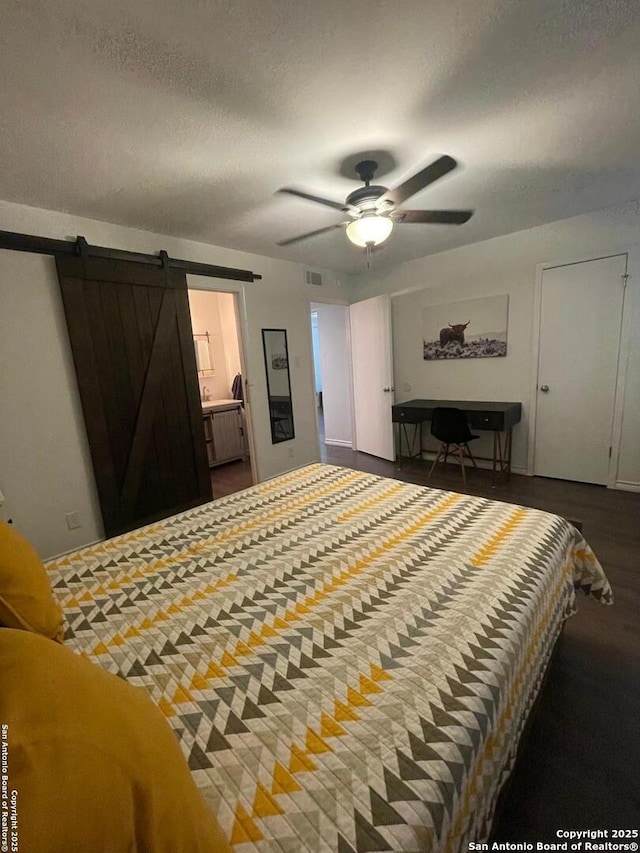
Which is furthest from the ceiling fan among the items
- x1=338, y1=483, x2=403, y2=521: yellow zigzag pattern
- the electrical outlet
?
the electrical outlet

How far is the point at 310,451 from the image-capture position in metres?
4.30

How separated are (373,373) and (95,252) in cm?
306

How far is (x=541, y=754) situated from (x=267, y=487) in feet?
5.46

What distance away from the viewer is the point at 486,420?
11.7 feet

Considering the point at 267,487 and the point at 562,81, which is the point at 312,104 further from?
the point at 267,487

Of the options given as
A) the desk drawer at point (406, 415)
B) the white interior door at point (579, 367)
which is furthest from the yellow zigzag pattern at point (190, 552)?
the white interior door at point (579, 367)

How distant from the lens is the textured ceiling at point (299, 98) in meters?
1.17

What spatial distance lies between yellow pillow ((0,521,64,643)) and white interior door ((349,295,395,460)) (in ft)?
12.3

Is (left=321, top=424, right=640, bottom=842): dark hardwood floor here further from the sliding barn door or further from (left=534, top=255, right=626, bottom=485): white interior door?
the sliding barn door

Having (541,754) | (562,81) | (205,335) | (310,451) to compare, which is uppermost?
(562,81)

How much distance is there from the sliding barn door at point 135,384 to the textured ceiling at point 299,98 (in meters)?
0.52

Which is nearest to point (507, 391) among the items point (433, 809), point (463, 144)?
point (463, 144)

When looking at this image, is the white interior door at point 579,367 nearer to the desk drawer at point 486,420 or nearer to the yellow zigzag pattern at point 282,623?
the desk drawer at point 486,420

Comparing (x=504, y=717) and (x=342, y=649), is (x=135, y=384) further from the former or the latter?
(x=504, y=717)
